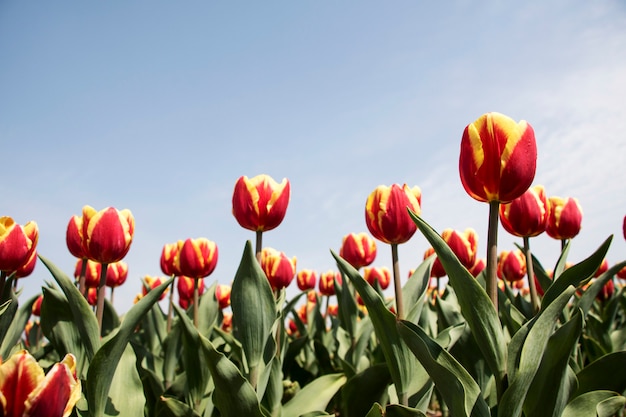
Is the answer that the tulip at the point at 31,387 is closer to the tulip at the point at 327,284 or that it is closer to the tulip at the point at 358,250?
the tulip at the point at 358,250

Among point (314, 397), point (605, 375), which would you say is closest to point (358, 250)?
point (314, 397)

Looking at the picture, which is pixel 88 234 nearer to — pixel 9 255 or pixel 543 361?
pixel 9 255

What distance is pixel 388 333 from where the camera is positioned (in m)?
1.86

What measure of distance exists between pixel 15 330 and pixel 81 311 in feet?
3.83

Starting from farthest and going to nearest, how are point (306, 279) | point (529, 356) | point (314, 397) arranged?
1. point (306, 279)
2. point (314, 397)
3. point (529, 356)

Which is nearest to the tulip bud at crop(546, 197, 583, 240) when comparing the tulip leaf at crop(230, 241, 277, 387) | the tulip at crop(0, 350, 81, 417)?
the tulip leaf at crop(230, 241, 277, 387)

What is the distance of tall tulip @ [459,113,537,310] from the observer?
157 cm

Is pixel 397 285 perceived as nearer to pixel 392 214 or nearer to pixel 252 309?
pixel 392 214

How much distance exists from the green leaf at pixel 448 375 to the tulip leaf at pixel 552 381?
0.25m

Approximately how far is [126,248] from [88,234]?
19cm

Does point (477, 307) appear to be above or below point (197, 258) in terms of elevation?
below

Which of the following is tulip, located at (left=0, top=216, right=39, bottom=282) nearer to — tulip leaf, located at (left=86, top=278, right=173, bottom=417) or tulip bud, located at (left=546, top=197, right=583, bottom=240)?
tulip leaf, located at (left=86, top=278, right=173, bottom=417)

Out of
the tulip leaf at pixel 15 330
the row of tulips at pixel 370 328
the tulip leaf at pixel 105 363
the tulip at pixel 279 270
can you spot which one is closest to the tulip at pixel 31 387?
the row of tulips at pixel 370 328

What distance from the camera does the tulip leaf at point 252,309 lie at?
2.06 metres
